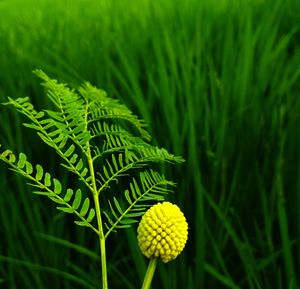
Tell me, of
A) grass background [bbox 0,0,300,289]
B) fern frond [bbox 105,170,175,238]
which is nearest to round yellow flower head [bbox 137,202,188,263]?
fern frond [bbox 105,170,175,238]

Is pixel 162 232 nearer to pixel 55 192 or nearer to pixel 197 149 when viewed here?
pixel 55 192

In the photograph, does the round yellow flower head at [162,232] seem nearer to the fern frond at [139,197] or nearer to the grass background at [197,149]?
the fern frond at [139,197]

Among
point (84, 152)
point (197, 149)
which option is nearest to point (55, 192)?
point (84, 152)

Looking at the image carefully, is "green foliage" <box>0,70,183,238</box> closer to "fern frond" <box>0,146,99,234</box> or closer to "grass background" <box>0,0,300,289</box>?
"fern frond" <box>0,146,99,234</box>

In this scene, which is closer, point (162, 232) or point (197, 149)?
point (162, 232)

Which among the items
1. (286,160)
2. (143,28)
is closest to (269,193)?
(286,160)

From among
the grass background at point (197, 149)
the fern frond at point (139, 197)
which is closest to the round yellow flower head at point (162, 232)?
the fern frond at point (139, 197)
